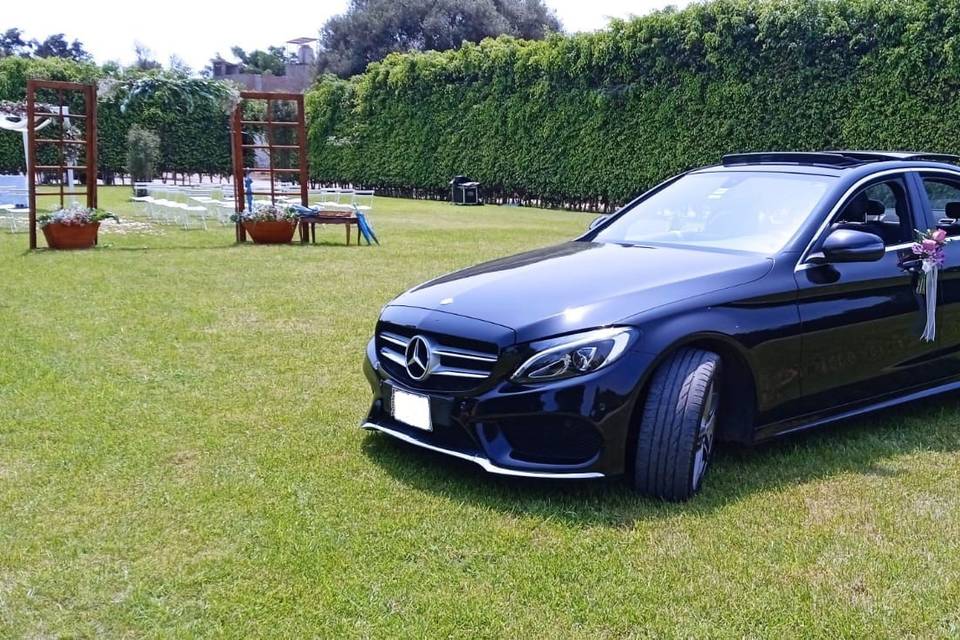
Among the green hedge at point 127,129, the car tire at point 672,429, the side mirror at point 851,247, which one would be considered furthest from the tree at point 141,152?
the car tire at point 672,429

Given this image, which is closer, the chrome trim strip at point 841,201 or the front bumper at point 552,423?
the front bumper at point 552,423

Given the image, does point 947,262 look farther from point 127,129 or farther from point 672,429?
point 127,129

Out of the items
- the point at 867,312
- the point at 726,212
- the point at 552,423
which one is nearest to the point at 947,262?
the point at 867,312

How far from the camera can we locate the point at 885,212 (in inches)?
187

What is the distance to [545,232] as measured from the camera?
668 inches

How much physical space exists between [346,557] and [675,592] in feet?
3.66

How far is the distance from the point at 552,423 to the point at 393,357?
896 mm

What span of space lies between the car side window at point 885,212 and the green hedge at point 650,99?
13.4 metres

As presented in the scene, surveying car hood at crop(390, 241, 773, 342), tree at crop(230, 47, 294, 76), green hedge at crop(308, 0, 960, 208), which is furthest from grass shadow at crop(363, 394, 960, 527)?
tree at crop(230, 47, 294, 76)

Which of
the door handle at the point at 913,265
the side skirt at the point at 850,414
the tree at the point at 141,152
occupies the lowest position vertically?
the side skirt at the point at 850,414

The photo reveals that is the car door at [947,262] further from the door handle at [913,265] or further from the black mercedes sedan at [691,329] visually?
the door handle at [913,265]

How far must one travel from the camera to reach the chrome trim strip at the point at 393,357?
395 centimetres

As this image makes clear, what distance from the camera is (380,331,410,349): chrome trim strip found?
13.1ft

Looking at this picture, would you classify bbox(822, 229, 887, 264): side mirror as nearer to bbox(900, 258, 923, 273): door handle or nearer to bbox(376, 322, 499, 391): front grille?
bbox(900, 258, 923, 273): door handle
